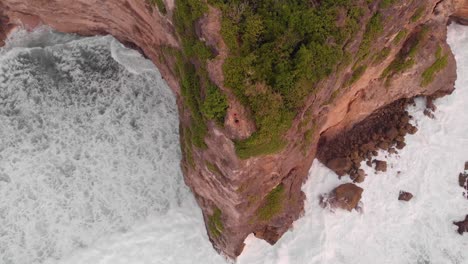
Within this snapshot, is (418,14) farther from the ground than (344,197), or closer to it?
farther from the ground

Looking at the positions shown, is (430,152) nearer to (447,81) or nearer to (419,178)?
(419,178)

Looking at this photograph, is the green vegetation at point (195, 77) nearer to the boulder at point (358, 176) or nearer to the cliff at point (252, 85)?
the cliff at point (252, 85)

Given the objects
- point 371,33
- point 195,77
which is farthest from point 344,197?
point 195,77

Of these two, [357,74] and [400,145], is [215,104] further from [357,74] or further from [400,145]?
[400,145]

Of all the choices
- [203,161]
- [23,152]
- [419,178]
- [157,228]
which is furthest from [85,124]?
[419,178]

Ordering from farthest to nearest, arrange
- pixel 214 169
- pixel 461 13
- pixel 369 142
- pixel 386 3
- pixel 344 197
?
1. pixel 461 13
2. pixel 369 142
3. pixel 344 197
4. pixel 214 169
5. pixel 386 3

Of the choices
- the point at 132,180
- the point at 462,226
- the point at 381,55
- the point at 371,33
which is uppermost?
the point at 371,33

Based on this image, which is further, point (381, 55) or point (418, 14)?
point (381, 55)

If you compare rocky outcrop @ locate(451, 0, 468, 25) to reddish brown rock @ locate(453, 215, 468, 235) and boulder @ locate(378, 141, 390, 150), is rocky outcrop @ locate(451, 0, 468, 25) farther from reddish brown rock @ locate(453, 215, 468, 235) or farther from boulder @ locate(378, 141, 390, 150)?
reddish brown rock @ locate(453, 215, 468, 235)
